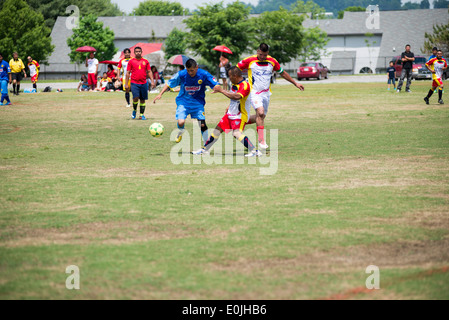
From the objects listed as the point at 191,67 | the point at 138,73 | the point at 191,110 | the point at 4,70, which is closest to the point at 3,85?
the point at 4,70

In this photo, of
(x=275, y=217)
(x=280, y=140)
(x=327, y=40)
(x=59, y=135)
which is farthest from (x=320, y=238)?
(x=327, y=40)

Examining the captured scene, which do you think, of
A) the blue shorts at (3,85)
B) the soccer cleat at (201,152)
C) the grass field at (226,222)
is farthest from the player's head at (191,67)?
the blue shorts at (3,85)

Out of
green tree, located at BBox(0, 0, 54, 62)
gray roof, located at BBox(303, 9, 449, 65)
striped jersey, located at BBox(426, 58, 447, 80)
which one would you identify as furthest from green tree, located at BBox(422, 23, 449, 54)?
green tree, located at BBox(0, 0, 54, 62)

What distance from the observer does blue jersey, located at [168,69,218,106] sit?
13102 mm

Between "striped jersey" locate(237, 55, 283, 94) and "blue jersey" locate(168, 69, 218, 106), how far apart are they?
1.01 m

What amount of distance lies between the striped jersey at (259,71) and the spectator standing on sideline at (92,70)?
24.2 meters

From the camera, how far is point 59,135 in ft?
53.9

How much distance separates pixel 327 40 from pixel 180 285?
86.2m

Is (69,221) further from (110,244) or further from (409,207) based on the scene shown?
(409,207)

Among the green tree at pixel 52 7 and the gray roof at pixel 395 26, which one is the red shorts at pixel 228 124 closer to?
the gray roof at pixel 395 26

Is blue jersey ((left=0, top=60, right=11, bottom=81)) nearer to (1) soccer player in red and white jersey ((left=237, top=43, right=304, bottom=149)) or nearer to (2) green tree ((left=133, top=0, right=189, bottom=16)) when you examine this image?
(1) soccer player in red and white jersey ((left=237, top=43, right=304, bottom=149))

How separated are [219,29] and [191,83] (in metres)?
46.4

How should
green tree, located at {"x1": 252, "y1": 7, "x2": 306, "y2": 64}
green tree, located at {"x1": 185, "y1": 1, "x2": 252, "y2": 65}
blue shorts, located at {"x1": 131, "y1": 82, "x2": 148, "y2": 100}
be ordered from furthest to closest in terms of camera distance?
green tree, located at {"x1": 252, "y1": 7, "x2": 306, "y2": 64} < green tree, located at {"x1": 185, "y1": 1, "x2": 252, "y2": 65} < blue shorts, located at {"x1": 131, "y1": 82, "x2": 148, "y2": 100}

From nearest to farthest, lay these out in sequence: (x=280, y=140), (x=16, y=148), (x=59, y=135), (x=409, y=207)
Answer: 1. (x=409, y=207)
2. (x=16, y=148)
3. (x=280, y=140)
4. (x=59, y=135)
